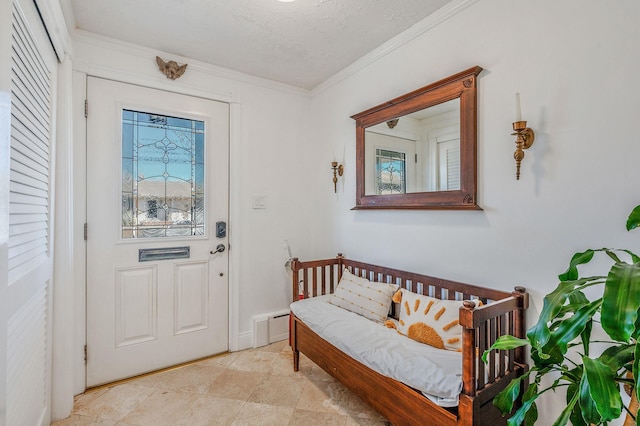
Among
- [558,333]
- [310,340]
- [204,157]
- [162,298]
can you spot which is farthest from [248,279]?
[558,333]

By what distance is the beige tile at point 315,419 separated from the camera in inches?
69.4

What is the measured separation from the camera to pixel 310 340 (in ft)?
7.00

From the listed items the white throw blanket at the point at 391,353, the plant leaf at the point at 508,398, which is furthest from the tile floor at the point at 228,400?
the plant leaf at the point at 508,398

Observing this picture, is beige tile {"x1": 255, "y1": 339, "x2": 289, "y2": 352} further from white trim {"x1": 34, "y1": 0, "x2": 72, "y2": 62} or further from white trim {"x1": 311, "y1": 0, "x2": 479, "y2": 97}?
white trim {"x1": 34, "y1": 0, "x2": 72, "y2": 62}

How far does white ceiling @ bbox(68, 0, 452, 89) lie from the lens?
1.82 meters

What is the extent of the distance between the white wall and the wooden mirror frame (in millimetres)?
47

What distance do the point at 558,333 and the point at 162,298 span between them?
244 cm

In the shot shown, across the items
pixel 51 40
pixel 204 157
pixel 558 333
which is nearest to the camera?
pixel 558 333

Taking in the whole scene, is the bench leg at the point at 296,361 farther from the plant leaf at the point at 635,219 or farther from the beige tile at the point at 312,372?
the plant leaf at the point at 635,219

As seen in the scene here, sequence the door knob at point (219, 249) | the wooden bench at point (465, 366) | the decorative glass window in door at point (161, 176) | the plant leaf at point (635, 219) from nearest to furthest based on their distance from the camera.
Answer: the plant leaf at point (635, 219), the wooden bench at point (465, 366), the decorative glass window in door at point (161, 176), the door knob at point (219, 249)

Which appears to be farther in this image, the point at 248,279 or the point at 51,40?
the point at 248,279

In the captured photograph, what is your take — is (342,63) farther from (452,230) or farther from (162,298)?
(162,298)

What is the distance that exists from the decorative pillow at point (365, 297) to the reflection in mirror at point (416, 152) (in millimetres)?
670

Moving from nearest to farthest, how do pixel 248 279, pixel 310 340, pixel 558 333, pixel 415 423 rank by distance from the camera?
pixel 558 333, pixel 415 423, pixel 310 340, pixel 248 279
